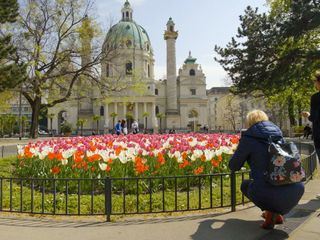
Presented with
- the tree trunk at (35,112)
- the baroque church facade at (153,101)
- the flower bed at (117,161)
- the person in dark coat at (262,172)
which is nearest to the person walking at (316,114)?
the person in dark coat at (262,172)

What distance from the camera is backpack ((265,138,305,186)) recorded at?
531 cm

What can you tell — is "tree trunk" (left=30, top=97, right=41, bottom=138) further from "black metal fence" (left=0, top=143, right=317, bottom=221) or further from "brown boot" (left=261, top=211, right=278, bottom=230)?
"brown boot" (left=261, top=211, right=278, bottom=230)

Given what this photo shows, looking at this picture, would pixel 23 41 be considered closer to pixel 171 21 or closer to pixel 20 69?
pixel 20 69

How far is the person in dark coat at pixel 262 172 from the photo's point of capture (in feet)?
17.8

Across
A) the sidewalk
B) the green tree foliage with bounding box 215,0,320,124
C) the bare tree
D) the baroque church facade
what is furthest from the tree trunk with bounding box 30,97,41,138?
the baroque church facade

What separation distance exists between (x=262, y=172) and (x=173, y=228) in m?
1.45

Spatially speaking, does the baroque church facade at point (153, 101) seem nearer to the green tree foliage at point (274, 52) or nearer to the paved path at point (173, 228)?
the green tree foliage at point (274, 52)

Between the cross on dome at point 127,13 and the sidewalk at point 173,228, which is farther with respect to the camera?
the cross on dome at point 127,13

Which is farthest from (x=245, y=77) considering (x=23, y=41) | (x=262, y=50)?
(x=23, y=41)

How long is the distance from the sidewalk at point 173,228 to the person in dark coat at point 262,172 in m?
0.34

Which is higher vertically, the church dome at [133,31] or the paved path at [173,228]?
the church dome at [133,31]

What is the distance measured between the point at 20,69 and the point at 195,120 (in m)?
80.3

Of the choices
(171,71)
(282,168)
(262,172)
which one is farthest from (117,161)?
(171,71)

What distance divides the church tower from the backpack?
9498cm
